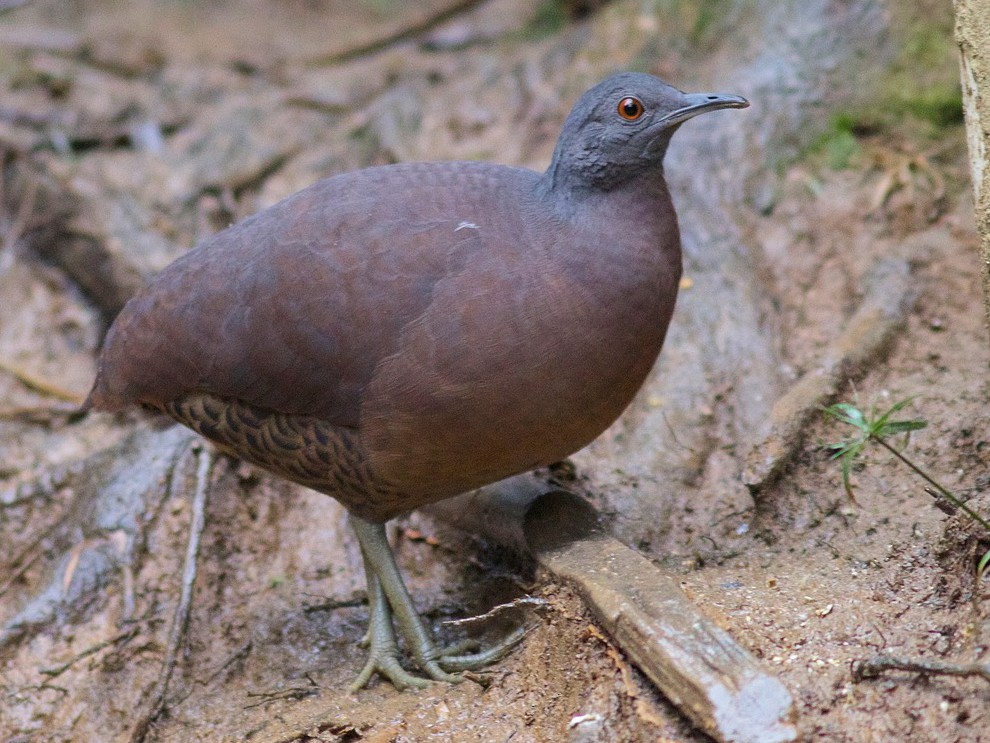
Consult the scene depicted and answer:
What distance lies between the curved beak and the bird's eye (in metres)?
0.08

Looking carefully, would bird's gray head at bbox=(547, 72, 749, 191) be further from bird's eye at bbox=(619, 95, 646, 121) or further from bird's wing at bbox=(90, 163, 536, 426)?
bird's wing at bbox=(90, 163, 536, 426)

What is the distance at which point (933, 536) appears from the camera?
12.0ft

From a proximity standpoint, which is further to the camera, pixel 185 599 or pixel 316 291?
pixel 185 599

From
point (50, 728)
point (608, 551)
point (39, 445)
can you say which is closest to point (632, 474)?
point (608, 551)

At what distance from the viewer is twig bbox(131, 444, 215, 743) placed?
4105 millimetres

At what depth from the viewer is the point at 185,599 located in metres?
4.50

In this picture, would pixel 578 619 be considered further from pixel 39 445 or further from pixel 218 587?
pixel 39 445

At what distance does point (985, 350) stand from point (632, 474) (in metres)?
1.55

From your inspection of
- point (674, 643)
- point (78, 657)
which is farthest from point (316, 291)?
point (78, 657)

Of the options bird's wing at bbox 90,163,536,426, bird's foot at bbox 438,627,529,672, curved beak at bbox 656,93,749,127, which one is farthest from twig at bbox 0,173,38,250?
curved beak at bbox 656,93,749,127

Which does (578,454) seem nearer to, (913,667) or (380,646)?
(380,646)

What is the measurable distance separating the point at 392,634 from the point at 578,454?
1178 mm

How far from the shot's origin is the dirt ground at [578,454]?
3471 mm

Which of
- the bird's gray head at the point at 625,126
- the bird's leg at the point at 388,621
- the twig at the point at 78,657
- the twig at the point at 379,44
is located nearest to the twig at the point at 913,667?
the bird's leg at the point at 388,621
